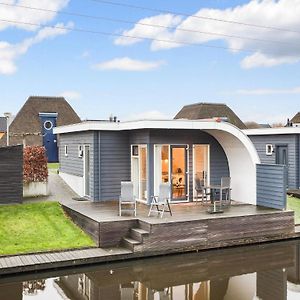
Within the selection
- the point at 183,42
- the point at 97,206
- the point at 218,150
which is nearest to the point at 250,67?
the point at 183,42

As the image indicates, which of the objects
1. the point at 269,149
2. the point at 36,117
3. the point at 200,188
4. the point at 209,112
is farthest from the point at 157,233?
the point at 209,112

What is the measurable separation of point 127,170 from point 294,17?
10451 millimetres

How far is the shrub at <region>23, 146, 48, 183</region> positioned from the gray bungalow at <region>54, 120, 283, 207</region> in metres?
1.41

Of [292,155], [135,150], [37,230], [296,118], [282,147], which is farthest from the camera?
[296,118]

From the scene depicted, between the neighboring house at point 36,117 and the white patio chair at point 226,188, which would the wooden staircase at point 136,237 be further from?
the neighboring house at point 36,117

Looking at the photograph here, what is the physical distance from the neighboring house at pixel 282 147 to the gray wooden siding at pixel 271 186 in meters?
5.62

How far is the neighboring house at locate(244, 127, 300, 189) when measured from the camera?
63.8 ft

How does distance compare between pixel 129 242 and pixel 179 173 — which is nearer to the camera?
pixel 129 242

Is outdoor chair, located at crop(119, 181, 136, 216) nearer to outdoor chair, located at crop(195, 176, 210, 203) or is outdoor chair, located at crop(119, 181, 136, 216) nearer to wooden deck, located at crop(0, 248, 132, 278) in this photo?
wooden deck, located at crop(0, 248, 132, 278)

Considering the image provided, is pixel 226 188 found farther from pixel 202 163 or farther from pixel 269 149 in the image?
pixel 269 149

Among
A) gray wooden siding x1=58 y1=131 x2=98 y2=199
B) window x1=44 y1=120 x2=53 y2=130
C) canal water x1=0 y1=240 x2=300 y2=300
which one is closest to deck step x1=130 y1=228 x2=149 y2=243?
canal water x1=0 y1=240 x2=300 y2=300

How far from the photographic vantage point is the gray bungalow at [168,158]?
14266 millimetres

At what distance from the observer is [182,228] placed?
1123 cm

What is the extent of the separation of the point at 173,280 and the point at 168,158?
5679 millimetres
